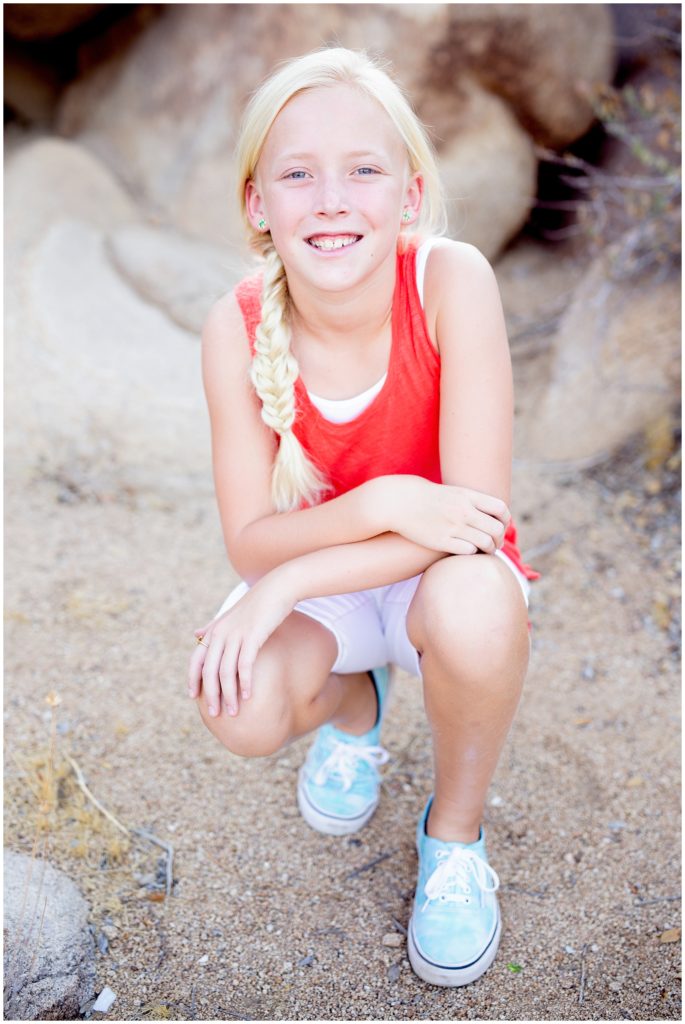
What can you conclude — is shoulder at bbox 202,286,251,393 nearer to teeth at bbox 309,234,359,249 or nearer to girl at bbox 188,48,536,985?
girl at bbox 188,48,536,985

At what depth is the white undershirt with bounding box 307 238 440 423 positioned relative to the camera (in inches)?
64.9

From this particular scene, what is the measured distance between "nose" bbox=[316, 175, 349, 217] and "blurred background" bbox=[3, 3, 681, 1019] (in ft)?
3.24

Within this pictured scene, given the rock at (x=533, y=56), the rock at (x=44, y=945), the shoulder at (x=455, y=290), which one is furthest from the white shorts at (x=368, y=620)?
the rock at (x=533, y=56)

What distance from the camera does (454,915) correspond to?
154 cm

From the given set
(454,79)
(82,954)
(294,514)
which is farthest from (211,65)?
(82,954)

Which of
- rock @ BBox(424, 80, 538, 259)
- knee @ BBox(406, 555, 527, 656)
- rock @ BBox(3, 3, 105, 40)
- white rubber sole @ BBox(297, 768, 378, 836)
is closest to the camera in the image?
knee @ BBox(406, 555, 527, 656)

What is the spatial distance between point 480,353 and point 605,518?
4.09ft

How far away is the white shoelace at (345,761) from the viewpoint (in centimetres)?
181

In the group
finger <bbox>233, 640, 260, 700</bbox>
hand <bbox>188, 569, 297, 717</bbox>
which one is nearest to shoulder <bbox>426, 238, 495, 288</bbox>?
hand <bbox>188, 569, 297, 717</bbox>

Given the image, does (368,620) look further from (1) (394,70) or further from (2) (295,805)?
(1) (394,70)

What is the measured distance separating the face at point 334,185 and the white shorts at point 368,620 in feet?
1.74

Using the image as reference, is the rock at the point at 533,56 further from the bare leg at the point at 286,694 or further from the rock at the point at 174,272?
the bare leg at the point at 286,694

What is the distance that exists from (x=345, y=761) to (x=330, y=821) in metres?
0.11

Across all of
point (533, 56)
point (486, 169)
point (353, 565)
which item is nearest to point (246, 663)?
point (353, 565)
